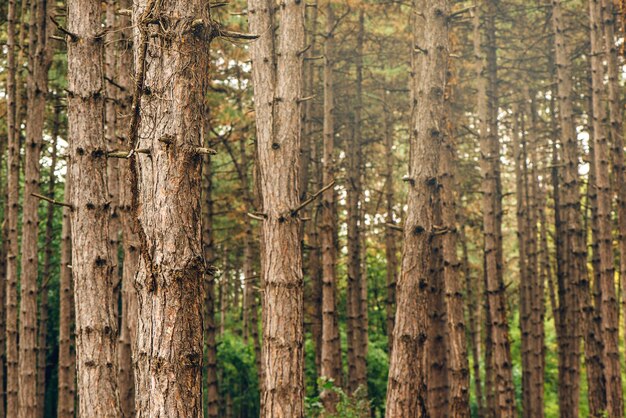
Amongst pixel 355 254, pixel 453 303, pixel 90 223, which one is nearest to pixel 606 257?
pixel 453 303

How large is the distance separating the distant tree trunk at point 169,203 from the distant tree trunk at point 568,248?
869 cm

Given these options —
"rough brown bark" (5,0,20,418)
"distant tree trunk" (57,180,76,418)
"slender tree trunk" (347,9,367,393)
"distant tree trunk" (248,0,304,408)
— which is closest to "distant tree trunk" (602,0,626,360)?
"distant tree trunk" (248,0,304,408)

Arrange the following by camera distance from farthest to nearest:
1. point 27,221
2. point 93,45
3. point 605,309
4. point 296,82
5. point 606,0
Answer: point 606,0
point 605,309
point 27,221
point 296,82
point 93,45

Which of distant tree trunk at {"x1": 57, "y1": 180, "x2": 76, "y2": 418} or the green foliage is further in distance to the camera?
the green foliage

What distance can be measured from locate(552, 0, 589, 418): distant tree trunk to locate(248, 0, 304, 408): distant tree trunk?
5938 mm

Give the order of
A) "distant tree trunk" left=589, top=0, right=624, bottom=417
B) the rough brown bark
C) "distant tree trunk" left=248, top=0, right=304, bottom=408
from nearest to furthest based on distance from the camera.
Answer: "distant tree trunk" left=248, top=0, right=304, bottom=408
the rough brown bark
"distant tree trunk" left=589, top=0, right=624, bottom=417

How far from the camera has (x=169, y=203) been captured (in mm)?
3979

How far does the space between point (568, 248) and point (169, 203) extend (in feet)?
42.4

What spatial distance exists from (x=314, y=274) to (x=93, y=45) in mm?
10804

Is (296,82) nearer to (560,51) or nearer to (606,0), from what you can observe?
(560,51)

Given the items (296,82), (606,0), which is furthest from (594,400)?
(296,82)

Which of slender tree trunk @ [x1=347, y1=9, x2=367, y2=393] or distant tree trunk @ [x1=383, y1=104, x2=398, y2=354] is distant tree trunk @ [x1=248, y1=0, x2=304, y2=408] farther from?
distant tree trunk @ [x1=383, y1=104, x2=398, y2=354]

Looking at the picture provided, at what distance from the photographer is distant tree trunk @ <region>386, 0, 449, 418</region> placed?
7.06 metres

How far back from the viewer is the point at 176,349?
3.89 meters
